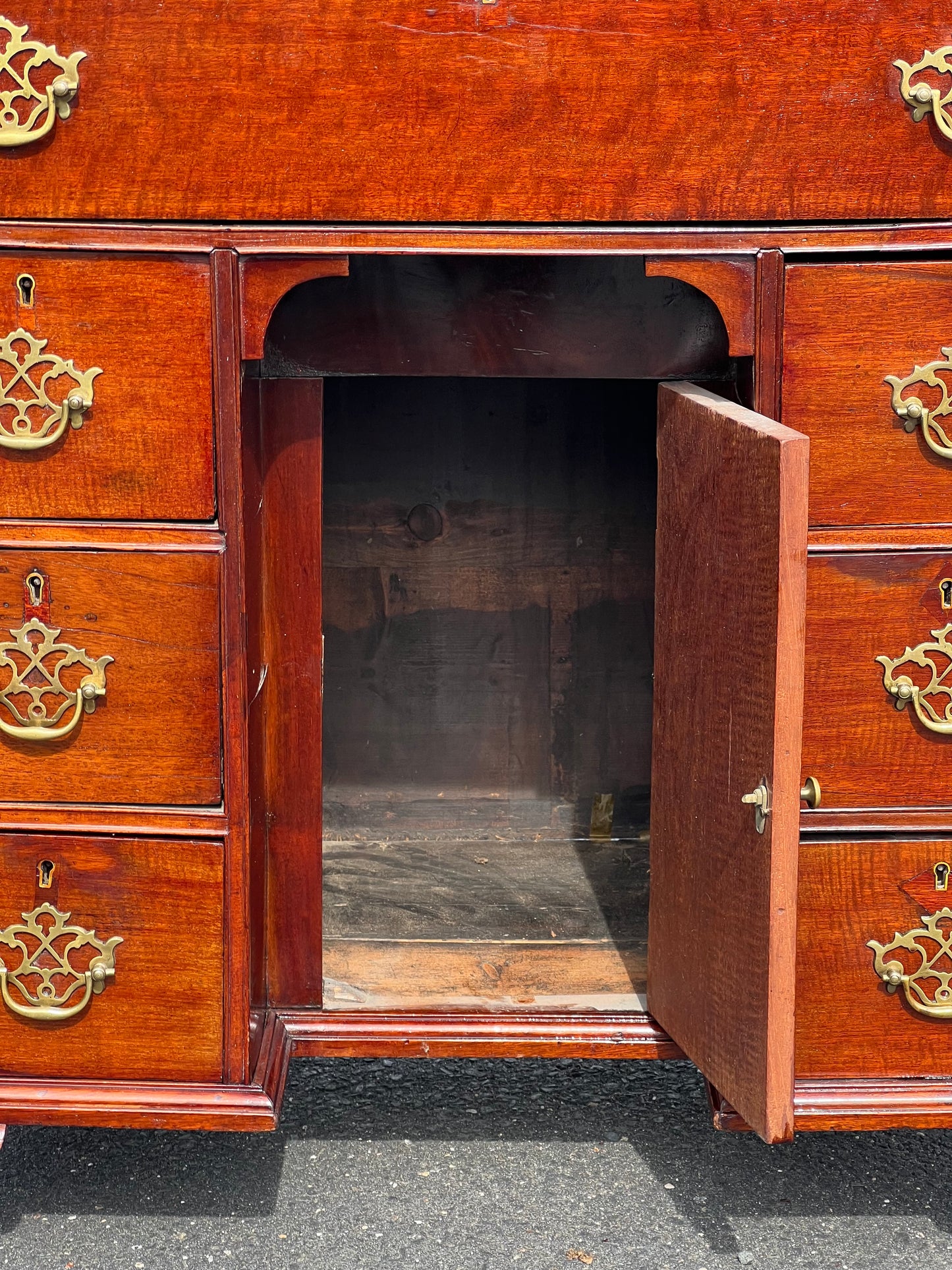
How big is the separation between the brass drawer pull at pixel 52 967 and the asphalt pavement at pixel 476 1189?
1.10 ft

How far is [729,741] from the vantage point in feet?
4.82

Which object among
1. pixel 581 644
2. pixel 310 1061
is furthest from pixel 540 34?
pixel 310 1061

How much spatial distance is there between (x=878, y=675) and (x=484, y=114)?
72 cm

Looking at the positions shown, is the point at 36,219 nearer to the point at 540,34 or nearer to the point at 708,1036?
the point at 540,34

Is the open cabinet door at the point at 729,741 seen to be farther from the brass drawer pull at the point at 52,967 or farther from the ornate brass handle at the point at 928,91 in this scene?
the brass drawer pull at the point at 52,967

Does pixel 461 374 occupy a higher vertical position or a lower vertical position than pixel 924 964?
higher

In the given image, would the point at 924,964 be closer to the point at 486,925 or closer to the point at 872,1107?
the point at 872,1107

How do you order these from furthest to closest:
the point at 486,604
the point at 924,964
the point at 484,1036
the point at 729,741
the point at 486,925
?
the point at 486,604 → the point at 486,925 → the point at 484,1036 → the point at 924,964 → the point at 729,741

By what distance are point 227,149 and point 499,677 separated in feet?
3.98

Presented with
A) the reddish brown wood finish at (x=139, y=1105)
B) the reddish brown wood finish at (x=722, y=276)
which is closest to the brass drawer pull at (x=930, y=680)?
the reddish brown wood finish at (x=722, y=276)

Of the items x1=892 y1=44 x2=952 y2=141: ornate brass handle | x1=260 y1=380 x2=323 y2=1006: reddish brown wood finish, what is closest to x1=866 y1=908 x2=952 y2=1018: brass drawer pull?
x1=260 y1=380 x2=323 y2=1006: reddish brown wood finish

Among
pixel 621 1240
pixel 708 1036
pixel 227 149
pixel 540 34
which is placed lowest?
pixel 621 1240

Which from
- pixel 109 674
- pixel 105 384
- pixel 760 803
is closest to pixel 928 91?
pixel 760 803

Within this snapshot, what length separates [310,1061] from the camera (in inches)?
83.0
